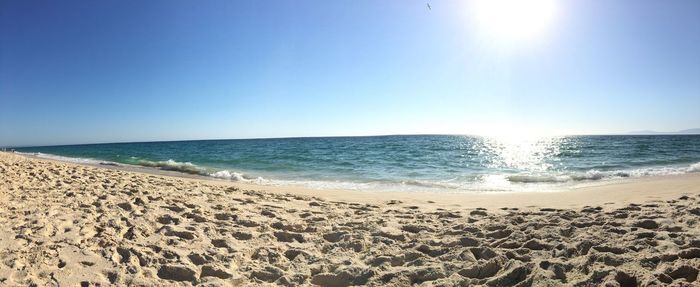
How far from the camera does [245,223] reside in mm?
5742

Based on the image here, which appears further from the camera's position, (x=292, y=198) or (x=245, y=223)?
(x=292, y=198)

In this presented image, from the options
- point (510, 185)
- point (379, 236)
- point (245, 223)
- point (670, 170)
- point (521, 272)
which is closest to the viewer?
point (521, 272)

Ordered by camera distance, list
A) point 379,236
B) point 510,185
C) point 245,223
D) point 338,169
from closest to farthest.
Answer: point 379,236 → point 245,223 → point 510,185 → point 338,169

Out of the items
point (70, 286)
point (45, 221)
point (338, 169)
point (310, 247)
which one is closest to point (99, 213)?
point (45, 221)

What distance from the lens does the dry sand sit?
12.1 feet

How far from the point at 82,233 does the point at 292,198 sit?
4.18 metres

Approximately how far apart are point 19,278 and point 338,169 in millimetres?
15329

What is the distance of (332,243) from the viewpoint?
16.0 ft

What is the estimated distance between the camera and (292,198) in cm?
841

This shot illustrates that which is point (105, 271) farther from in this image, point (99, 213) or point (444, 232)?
point (444, 232)

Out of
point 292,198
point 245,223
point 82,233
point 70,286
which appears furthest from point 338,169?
point 70,286

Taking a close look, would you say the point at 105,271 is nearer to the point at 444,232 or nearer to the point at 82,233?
the point at 82,233

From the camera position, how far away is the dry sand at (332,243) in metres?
3.69

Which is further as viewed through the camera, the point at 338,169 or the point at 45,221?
the point at 338,169
